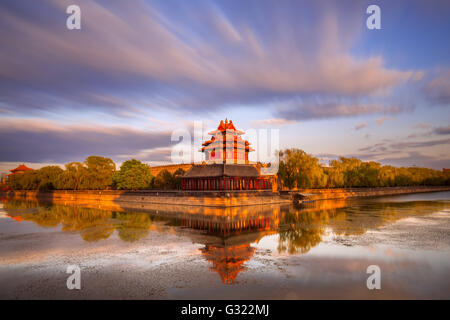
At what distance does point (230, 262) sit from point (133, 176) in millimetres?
54215

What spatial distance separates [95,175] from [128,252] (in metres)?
59.2

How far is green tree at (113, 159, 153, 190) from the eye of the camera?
63531 mm

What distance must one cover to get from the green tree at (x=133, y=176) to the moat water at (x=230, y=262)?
40.4 m

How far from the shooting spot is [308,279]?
436 inches

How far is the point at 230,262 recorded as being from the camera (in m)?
13.7

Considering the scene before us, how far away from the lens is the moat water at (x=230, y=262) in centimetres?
1004

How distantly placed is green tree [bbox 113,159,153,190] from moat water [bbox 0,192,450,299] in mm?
40351

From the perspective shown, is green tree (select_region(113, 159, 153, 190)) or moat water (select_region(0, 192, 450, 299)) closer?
moat water (select_region(0, 192, 450, 299))

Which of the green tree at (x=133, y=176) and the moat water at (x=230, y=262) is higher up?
the green tree at (x=133, y=176)

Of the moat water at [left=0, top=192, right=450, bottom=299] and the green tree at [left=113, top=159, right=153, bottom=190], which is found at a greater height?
the green tree at [left=113, top=159, right=153, bottom=190]

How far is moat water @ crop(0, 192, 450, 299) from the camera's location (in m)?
10.0

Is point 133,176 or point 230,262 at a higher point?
point 133,176
